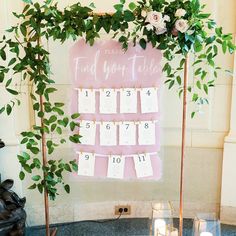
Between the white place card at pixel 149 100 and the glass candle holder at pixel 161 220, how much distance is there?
57cm

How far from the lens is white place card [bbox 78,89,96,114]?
1.98m

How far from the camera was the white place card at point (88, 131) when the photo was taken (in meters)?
2.01

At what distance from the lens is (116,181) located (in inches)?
93.0

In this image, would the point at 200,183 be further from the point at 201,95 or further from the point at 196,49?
the point at 196,49

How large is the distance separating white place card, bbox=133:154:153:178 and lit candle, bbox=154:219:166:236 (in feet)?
1.05

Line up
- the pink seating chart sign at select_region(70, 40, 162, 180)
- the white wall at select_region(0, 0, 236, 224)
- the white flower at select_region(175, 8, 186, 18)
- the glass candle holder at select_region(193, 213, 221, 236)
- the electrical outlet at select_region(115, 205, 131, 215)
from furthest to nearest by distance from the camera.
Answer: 1. the electrical outlet at select_region(115, 205, 131, 215)
2. the white wall at select_region(0, 0, 236, 224)
3. the pink seating chart sign at select_region(70, 40, 162, 180)
4. the glass candle holder at select_region(193, 213, 221, 236)
5. the white flower at select_region(175, 8, 186, 18)

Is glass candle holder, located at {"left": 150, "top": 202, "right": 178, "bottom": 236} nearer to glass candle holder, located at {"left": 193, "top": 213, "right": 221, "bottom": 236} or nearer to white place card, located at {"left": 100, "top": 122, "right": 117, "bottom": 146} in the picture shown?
glass candle holder, located at {"left": 193, "top": 213, "right": 221, "bottom": 236}

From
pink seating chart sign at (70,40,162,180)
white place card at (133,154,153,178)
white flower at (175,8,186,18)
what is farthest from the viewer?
white place card at (133,154,153,178)

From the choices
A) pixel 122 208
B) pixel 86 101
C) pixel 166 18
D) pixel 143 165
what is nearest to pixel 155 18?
pixel 166 18

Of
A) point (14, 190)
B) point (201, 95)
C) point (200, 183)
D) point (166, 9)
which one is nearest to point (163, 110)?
point (201, 95)

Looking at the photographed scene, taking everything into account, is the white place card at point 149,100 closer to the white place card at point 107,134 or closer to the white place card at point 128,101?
the white place card at point 128,101

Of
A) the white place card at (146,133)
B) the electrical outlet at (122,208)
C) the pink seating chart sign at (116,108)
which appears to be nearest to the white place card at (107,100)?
the pink seating chart sign at (116,108)

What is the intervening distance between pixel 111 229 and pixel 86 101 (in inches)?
37.8

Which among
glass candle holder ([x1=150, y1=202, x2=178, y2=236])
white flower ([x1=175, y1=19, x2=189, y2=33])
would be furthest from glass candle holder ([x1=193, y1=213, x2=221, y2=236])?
white flower ([x1=175, y1=19, x2=189, y2=33])
